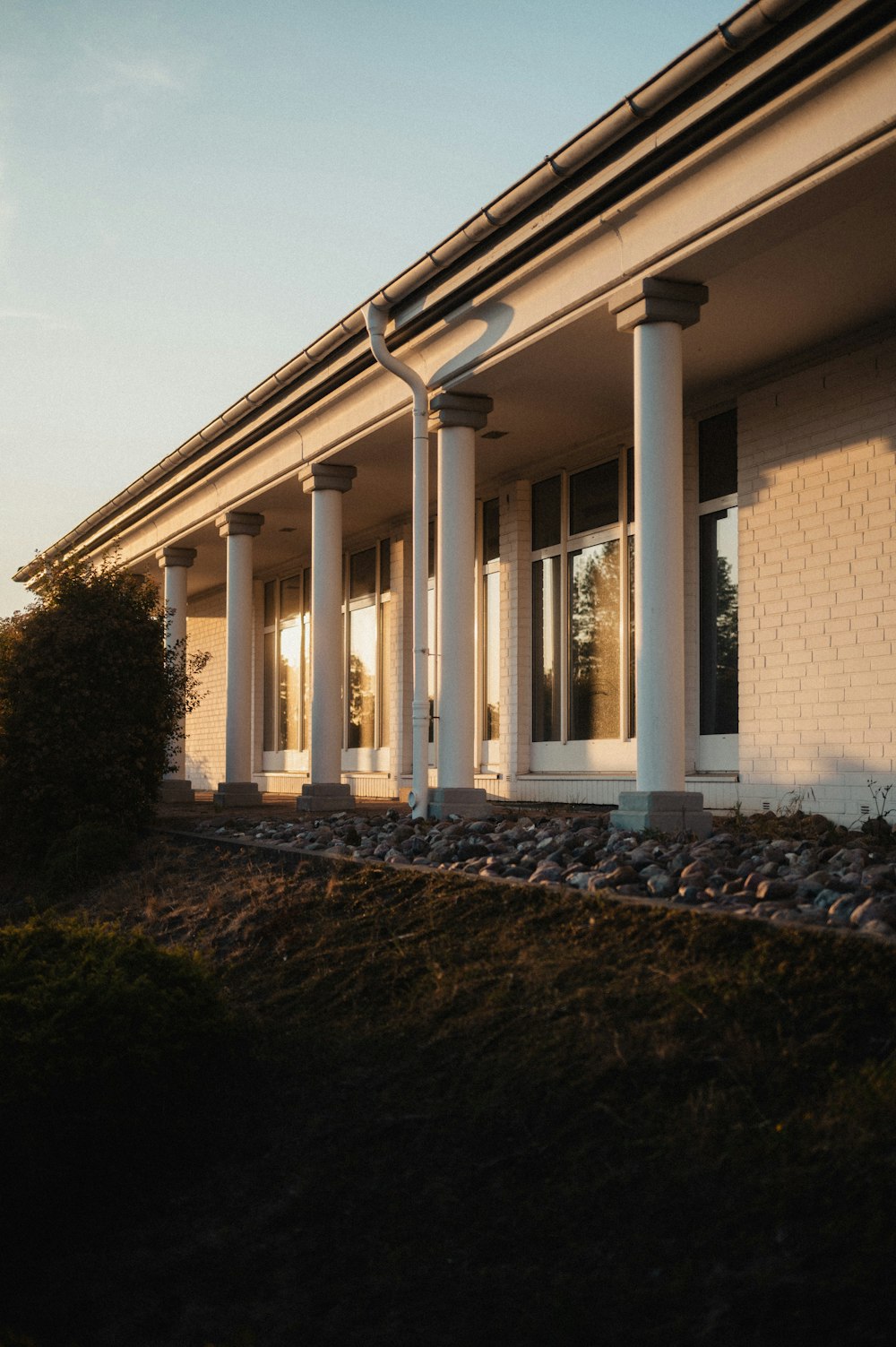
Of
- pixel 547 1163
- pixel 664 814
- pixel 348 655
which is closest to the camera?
pixel 547 1163

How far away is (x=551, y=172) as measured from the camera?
9.58 metres

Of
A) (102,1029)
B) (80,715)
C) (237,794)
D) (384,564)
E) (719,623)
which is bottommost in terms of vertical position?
(102,1029)

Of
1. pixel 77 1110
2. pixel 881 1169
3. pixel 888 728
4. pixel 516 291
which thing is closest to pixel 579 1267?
pixel 881 1169

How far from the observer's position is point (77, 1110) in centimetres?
500

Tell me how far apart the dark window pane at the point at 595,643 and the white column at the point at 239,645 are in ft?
15.7

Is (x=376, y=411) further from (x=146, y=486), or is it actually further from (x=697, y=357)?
(x=146, y=486)

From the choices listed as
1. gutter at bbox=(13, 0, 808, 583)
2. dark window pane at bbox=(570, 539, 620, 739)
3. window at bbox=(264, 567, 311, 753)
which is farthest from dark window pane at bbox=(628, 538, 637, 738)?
window at bbox=(264, 567, 311, 753)

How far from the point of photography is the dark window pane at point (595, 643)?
1396 centimetres

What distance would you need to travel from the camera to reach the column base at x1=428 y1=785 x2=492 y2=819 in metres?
11.4

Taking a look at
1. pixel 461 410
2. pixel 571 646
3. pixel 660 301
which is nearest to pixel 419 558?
pixel 461 410

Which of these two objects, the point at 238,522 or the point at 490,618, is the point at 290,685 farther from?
the point at 490,618

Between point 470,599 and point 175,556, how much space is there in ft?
32.3

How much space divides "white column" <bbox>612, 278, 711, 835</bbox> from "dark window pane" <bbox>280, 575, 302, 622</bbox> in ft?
44.6

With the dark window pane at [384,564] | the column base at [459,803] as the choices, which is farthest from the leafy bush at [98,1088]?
the dark window pane at [384,564]
